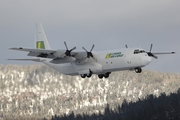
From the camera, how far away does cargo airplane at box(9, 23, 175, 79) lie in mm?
76188

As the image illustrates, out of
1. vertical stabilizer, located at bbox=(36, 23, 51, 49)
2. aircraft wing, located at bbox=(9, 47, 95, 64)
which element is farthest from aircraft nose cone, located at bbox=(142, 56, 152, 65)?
vertical stabilizer, located at bbox=(36, 23, 51, 49)

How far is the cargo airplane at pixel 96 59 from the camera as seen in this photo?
3000 inches

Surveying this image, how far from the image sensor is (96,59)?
80.1 m

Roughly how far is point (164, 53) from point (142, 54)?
10512 mm

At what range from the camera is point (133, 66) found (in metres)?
76.1

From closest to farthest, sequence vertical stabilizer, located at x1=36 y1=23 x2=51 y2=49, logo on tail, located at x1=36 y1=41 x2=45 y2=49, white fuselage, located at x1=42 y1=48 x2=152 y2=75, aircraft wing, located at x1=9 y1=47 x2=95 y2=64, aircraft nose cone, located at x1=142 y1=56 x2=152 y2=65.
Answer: aircraft nose cone, located at x1=142 y1=56 x2=152 y2=65, white fuselage, located at x1=42 y1=48 x2=152 y2=75, aircraft wing, located at x1=9 y1=47 x2=95 y2=64, logo on tail, located at x1=36 y1=41 x2=45 y2=49, vertical stabilizer, located at x1=36 y1=23 x2=51 y2=49

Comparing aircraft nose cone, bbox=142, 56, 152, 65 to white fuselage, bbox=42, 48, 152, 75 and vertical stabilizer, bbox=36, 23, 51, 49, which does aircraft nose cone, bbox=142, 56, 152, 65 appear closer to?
white fuselage, bbox=42, 48, 152, 75

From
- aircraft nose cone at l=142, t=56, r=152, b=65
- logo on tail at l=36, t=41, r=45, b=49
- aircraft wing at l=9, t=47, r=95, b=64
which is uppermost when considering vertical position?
logo on tail at l=36, t=41, r=45, b=49

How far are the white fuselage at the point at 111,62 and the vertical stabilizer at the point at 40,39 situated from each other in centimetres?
1303

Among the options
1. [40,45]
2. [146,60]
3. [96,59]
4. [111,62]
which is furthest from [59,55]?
[40,45]

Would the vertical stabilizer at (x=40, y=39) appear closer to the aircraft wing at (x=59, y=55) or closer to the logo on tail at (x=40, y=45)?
the logo on tail at (x=40, y=45)

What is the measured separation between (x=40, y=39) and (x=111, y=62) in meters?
22.5

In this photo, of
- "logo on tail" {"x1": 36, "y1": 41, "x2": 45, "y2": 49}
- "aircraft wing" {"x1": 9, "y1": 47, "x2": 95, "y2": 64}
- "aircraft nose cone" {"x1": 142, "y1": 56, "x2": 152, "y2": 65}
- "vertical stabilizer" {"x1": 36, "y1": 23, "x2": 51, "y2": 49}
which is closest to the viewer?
"aircraft nose cone" {"x1": 142, "y1": 56, "x2": 152, "y2": 65}

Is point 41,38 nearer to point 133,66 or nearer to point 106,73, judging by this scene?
point 106,73
